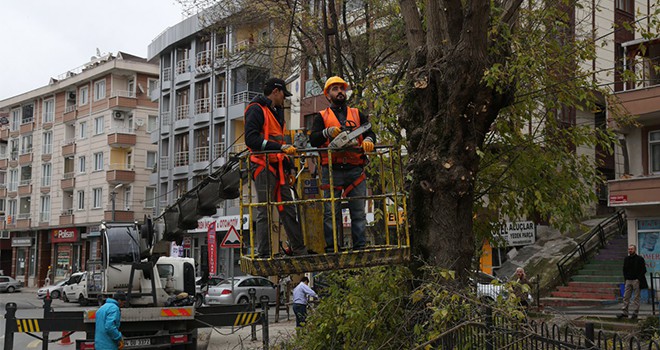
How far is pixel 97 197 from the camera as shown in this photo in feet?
179

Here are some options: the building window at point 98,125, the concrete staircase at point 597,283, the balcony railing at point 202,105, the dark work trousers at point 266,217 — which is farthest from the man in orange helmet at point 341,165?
the building window at point 98,125

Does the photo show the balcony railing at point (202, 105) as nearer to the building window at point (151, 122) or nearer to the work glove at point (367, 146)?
the building window at point (151, 122)

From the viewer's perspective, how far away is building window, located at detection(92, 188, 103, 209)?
178 feet

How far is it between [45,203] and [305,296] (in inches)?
1942

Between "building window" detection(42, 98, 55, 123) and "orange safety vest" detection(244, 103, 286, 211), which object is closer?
"orange safety vest" detection(244, 103, 286, 211)

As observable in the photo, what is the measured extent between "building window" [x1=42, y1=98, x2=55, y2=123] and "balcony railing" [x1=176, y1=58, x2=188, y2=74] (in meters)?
19.5

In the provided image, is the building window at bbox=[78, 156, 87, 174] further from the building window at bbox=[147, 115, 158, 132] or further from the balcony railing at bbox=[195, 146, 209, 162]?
the balcony railing at bbox=[195, 146, 209, 162]

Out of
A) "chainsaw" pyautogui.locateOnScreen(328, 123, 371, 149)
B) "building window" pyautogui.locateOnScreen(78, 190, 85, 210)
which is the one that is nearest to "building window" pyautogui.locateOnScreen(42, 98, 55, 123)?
"building window" pyautogui.locateOnScreen(78, 190, 85, 210)

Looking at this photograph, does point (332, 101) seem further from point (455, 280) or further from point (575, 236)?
point (575, 236)

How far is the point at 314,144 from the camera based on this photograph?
7.91 m

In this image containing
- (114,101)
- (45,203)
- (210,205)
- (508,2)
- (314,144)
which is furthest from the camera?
(45,203)

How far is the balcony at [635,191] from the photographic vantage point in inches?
945

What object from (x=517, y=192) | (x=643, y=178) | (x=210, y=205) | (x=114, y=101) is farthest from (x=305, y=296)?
(x=114, y=101)

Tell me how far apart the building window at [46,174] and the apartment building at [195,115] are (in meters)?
15.5
